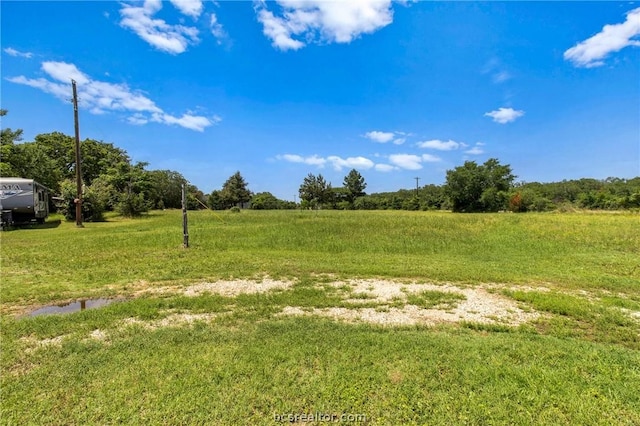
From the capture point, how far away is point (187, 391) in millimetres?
2928

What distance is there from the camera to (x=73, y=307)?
565 centimetres

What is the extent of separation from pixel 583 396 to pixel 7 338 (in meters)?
6.70

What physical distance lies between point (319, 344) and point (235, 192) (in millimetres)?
67465

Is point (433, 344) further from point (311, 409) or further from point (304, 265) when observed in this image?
point (304, 265)

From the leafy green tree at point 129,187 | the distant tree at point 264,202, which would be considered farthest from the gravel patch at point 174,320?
the distant tree at point 264,202

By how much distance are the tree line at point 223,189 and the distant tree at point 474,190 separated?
166mm

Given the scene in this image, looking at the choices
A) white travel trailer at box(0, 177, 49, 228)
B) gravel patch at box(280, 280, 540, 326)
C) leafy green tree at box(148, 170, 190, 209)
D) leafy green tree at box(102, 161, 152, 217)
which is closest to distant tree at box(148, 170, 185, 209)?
leafy green tree at box(148, 170, 190, 209)

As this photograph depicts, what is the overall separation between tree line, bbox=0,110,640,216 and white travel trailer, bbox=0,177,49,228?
4314 mm

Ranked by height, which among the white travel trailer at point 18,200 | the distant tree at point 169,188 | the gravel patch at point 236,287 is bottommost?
the gravel patch at point 236,287

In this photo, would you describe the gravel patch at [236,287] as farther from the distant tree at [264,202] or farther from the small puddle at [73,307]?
the distant tree at [264,202]

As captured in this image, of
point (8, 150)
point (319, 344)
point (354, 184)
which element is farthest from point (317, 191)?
point (319, 344)

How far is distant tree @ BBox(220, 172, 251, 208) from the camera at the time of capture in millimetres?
67750

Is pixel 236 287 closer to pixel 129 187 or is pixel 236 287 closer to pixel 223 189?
pixel 129 187

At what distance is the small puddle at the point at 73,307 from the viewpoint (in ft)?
17.4
